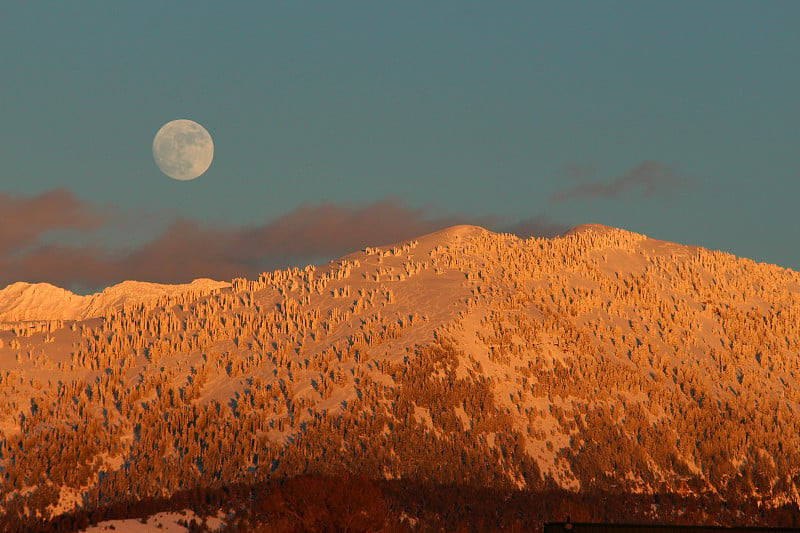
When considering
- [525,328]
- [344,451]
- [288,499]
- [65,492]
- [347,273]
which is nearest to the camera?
[288,499]

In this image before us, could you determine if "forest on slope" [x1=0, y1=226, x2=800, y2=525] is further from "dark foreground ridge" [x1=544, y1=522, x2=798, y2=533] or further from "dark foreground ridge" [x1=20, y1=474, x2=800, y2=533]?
"dark foreground ridge" [x1=544, y1=522, x2=798, y2=533]

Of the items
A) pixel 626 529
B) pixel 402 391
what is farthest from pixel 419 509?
pixel 626 529

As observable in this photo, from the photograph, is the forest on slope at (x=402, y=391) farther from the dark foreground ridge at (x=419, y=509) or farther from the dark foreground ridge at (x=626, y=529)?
the dark foreground ridge at (x=626, y=529)

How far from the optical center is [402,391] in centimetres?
14912

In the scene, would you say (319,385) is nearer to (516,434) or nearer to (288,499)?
(516,434)

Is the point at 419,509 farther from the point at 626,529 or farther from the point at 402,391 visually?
the point at 626,529

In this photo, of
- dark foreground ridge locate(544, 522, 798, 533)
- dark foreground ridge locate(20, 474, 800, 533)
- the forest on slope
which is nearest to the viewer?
dark foreground ridge locate(544, 522, 798, 533)

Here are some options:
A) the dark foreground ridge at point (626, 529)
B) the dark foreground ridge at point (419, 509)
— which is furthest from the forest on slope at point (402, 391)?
the dark foreground ridge at point (626, 529)

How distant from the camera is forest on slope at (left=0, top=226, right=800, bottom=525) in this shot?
437 feet

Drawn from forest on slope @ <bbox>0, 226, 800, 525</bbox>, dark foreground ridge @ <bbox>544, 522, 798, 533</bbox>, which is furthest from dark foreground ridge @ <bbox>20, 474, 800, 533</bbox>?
forest on slope @ <bbox>0, 226, 800, 525</bbox>

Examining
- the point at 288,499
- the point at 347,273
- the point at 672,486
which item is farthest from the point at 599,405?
the point at 288,499

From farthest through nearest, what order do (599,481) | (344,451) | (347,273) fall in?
(347,273)
(599,481)
(344,451)

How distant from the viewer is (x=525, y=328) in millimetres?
173000

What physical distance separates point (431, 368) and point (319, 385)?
16.4 m
